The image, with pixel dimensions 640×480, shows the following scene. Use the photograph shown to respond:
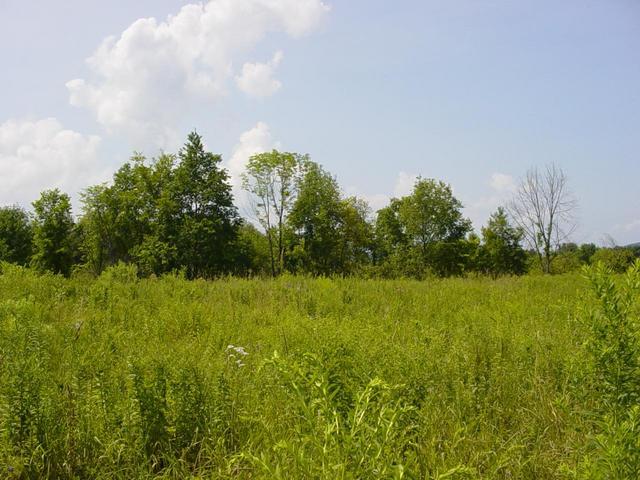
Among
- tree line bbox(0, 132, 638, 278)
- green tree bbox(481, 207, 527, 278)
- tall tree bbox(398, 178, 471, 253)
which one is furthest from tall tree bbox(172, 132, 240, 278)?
green tree bbox(481, 207, 527, 278)

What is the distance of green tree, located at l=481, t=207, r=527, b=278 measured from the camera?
55438 mm

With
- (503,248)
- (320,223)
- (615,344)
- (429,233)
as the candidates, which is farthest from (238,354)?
(503,248)

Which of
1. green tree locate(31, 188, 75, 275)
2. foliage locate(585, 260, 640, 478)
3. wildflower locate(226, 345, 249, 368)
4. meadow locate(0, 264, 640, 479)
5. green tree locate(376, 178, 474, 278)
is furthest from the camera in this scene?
green tree locate(376, 178, 474, 278)

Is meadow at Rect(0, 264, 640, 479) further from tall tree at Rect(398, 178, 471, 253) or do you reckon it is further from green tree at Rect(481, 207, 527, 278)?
green tree at Rect(481, 207, 527, 278)

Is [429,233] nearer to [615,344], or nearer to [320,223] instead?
[320,223]

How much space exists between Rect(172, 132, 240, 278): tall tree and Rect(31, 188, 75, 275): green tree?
13560 mm

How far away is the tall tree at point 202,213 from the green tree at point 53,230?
44.5ft

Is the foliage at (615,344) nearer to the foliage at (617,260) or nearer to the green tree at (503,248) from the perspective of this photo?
the foliage at (617,260)

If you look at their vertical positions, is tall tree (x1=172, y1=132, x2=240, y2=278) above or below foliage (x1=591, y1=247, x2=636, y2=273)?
above

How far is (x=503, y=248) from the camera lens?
55.5 m

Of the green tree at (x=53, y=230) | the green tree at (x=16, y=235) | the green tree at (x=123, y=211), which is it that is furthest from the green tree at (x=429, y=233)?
the green tree at (x=16, y=235)

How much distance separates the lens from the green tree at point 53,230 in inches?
1711

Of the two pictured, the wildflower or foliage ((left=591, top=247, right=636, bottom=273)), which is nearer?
foliage ((left=591, top=247, right=636, bottom=273))

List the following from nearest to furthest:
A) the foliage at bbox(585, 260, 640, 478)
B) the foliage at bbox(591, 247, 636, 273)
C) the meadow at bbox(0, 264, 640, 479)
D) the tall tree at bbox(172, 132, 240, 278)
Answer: the meadow at bbox(0, 264, 640, 479), the foliage at bbox(585, 260, 640, 478), the foliage at bbox(591, 247, 636, 273), the tall tree at bbox(172, 132, 240, 278)
